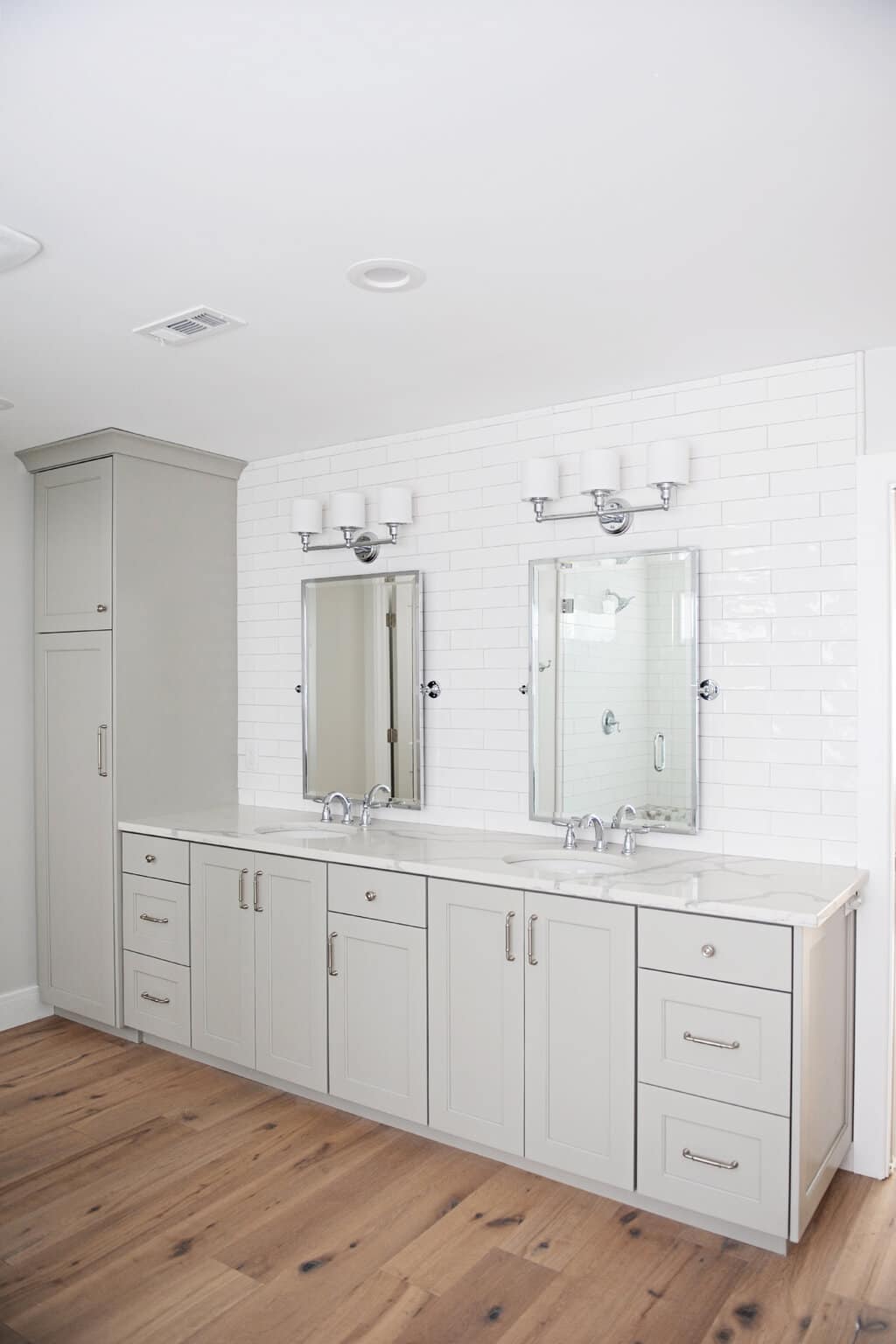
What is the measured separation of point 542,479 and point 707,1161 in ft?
7.19

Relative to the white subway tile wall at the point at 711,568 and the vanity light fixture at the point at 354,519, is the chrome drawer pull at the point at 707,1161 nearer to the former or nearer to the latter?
the white subway tile wall at the point at 711,568

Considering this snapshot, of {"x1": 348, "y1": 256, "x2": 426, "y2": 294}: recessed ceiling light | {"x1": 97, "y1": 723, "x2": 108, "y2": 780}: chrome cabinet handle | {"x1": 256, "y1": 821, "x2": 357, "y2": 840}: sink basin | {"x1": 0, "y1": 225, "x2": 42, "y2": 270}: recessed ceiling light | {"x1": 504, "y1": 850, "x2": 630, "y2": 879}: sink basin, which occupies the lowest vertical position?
{"x1": 256, "y1": 821, "x2": 357, "y2": 840}: sink basin

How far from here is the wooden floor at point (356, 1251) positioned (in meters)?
2.21

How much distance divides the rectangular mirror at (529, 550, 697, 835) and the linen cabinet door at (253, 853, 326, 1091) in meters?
0.88

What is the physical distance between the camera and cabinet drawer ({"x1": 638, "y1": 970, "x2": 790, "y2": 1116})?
7.89 feet

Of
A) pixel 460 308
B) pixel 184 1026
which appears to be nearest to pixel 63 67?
pixel 460 308

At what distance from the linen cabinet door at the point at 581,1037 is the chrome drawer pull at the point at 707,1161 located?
155 mm

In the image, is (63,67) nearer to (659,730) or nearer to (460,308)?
(460,308)

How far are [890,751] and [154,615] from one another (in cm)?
290

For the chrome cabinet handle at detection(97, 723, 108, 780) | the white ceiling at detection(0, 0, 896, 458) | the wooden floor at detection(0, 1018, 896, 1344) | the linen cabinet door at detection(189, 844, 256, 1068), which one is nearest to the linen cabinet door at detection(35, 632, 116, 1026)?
the chrome cabinet handle at detection(97, 723, 108, 780)

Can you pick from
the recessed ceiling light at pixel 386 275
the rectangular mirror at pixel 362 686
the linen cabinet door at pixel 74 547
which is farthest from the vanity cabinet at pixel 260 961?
the recessed ceiling light at pixel 386 275

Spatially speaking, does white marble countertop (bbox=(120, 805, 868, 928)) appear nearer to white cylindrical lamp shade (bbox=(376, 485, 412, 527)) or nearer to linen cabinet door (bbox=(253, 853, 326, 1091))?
linen cabinet door (bbox=(253, 853, 326, 1091))

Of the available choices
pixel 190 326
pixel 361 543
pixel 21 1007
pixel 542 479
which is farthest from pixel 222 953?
pixel 190 326

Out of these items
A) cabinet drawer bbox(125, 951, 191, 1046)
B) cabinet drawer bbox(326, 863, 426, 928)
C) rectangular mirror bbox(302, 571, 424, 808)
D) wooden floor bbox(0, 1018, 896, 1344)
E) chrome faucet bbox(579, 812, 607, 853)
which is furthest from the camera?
rectangular mirror bbox(302, 571, 424, 808)
